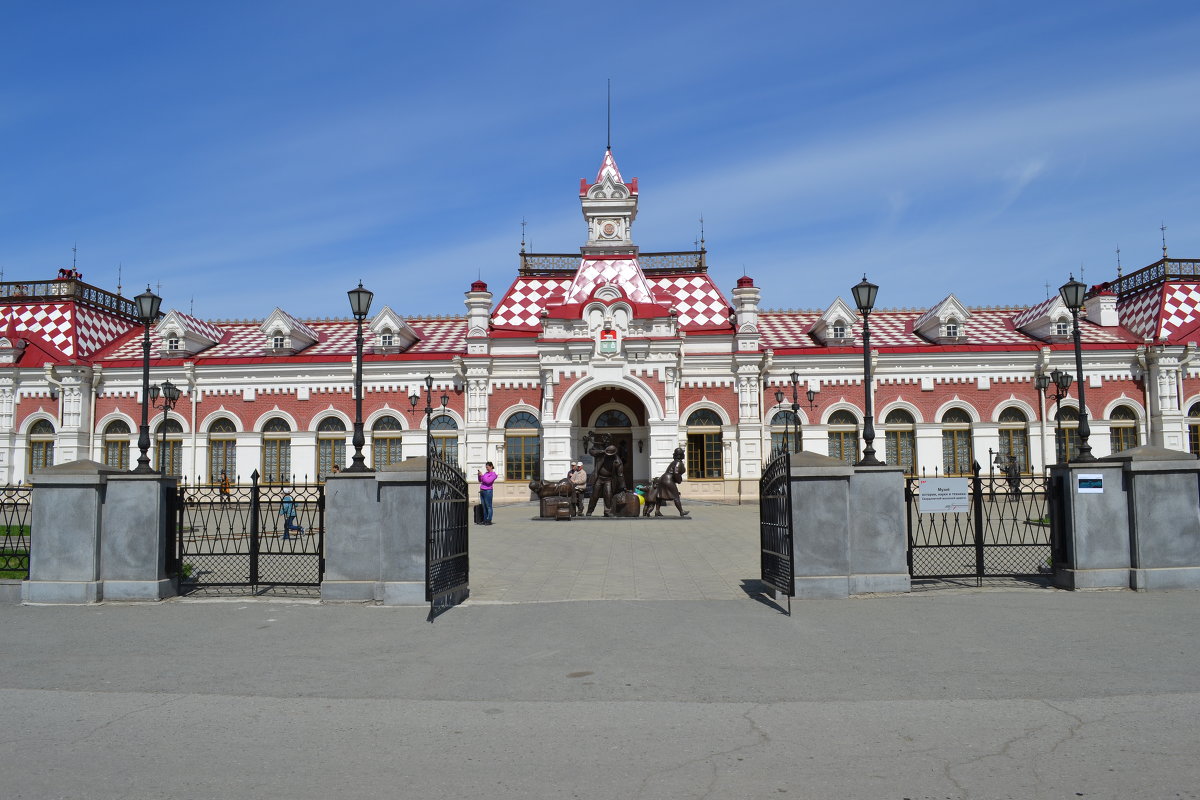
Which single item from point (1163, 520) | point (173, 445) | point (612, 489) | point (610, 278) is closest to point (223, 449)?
point (173, 445)

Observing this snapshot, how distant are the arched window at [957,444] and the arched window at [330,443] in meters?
22.4

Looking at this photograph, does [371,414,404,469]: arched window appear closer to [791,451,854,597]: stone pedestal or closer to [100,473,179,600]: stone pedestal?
[100,473,179,600]: stone pedestal

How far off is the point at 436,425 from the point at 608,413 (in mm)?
6476

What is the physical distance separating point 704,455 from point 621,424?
3.34m

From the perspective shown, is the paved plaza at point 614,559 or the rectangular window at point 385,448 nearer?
the paved plaza at point 614,559

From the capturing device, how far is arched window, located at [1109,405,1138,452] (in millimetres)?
30891

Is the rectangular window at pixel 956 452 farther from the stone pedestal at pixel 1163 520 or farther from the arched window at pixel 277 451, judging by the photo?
the arched window at pixel 277 451

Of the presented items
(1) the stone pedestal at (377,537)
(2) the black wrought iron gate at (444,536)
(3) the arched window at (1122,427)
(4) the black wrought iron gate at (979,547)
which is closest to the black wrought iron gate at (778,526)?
(4) the black wrought iron gate at (979,547)

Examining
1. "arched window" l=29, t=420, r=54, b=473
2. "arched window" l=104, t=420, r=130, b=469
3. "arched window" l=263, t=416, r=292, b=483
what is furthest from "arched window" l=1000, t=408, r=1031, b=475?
"arched window" l=29, t=420, r=54, b=473

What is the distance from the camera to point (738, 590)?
36.3 feet

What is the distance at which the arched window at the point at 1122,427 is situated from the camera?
30.9 m

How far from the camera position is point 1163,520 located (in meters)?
10.7

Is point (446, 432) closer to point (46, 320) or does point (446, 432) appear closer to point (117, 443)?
point (117, 443)

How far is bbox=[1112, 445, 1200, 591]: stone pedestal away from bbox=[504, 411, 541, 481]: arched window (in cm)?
2209
